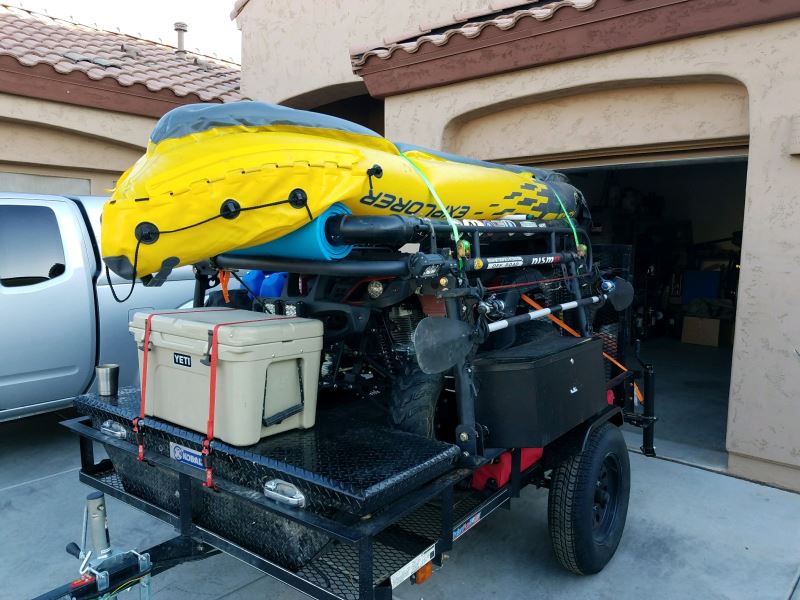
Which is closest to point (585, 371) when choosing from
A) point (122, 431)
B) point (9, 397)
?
point (122, 431)

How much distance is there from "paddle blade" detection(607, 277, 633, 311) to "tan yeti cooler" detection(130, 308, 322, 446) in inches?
98.6

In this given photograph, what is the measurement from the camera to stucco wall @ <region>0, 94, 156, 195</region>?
8.32 metres

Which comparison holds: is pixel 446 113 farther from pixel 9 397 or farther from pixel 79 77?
pixel 79 77

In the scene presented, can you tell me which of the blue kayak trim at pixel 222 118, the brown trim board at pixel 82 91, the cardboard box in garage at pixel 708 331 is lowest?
the cardboard box in garage at pixel 708 331

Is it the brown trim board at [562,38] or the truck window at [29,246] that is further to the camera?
the truck window at [29,246]

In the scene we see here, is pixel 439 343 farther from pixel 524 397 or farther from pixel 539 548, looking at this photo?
pixel 539 548

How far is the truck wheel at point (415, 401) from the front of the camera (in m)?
2.88

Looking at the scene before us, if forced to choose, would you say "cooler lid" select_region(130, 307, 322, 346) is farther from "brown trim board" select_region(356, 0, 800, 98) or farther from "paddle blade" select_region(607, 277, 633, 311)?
"brown trim board" select_region(356, 0, 800, 98)

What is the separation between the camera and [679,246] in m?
12.6

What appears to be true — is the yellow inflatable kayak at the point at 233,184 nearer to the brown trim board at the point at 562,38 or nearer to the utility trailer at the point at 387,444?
the utility trailer at the point at 387,444

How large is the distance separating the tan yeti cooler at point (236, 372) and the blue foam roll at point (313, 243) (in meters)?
0.30

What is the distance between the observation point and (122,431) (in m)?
2.96

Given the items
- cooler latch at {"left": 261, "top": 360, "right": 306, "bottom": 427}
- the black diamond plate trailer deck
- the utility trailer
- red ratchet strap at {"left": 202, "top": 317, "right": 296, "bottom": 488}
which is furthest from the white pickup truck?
cooler latch at {"left": 261, "top": 360, "right": 306, "bottom": 427}

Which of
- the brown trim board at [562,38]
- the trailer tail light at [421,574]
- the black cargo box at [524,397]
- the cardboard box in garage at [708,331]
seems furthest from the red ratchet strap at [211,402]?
the cardboard box in garage at [708,331]
